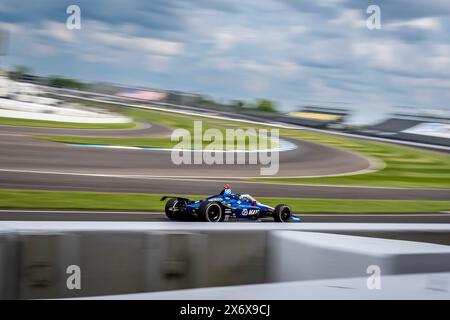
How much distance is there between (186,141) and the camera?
52.8 feet

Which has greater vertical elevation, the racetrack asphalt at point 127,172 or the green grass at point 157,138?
the green grass at point 157,138

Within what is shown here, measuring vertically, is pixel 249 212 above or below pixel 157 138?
below

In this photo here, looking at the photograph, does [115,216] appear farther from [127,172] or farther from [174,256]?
[174,256]

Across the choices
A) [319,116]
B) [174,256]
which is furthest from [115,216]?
[319,116]

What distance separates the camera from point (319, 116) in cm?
2103

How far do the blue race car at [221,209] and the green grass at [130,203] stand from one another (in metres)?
1.53

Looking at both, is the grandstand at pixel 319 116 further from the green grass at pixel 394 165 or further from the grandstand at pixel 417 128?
the grandstand at pixel 417 128

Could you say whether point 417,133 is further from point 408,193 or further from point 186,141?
point 186,141

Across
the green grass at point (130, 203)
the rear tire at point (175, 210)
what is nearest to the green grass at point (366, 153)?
the green grass at point (130, 203)

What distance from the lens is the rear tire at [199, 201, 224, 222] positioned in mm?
9070

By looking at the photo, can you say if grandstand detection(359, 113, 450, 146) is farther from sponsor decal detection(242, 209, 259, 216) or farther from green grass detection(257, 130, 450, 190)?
sponsor decal detection(242, 209, 259, 216)

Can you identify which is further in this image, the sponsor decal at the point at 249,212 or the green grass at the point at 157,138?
the green grass at the point at 157,138

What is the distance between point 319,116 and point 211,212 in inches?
494

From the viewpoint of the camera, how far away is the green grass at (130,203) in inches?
397
